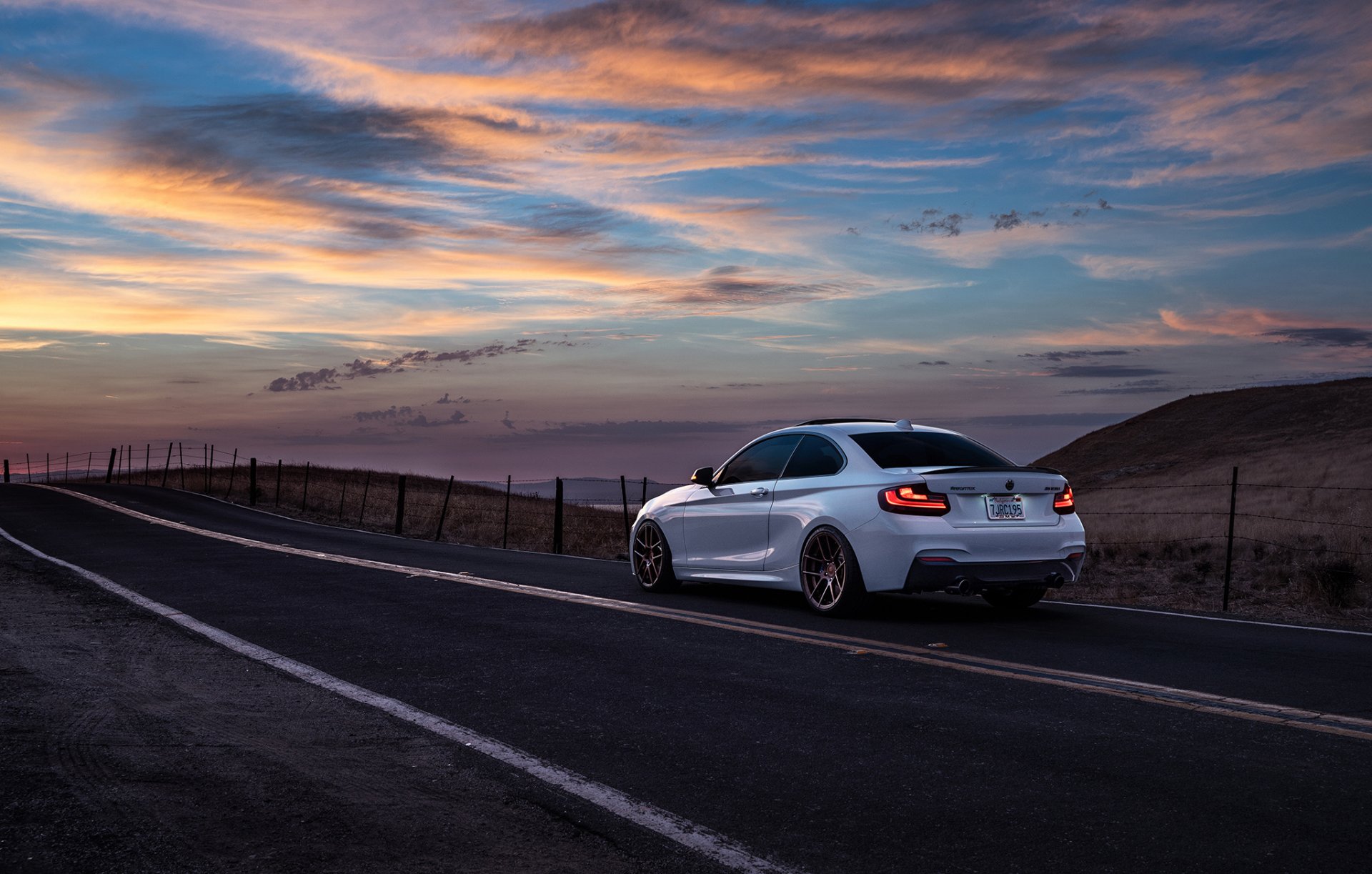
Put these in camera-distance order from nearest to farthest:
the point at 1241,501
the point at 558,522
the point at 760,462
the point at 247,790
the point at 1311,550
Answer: the point at 247,790, the point at 760,462, the point at 1311,550, the point at 558,522, the point at 1241,501

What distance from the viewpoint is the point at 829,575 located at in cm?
964

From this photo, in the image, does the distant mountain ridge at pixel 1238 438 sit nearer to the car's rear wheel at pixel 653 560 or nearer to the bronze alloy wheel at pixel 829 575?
the car's rear wheel at pixel 653 560

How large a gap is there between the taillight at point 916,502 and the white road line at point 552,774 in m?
4.41

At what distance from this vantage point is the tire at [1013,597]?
33.6 ft

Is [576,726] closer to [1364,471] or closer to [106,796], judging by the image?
[106,796]

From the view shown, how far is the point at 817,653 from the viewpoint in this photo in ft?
25.3

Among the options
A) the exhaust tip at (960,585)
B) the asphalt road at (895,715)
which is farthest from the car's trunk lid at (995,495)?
the asphalt road at (895,715)

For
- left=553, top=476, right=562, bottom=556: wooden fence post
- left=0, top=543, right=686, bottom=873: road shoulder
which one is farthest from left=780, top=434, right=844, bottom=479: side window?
left=553, top=476, right=562, bottom=556: wooden fence post

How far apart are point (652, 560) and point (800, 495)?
240cm

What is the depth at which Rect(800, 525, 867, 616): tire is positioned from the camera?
9359 millimetres

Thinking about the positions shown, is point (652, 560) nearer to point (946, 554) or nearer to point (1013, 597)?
point (1013, 597)

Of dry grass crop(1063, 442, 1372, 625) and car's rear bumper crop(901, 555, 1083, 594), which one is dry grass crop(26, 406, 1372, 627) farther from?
car's rear bumper crop(901, 555, 1083, 594)

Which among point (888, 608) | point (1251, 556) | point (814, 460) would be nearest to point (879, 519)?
point (814, 460)

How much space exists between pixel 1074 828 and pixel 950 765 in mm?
869
